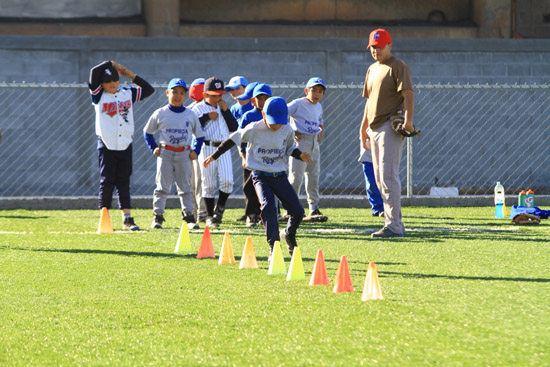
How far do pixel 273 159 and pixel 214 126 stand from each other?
3.19 meters

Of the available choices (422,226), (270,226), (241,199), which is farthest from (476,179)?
(270,226)

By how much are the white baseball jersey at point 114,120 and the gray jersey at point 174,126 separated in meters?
0.29

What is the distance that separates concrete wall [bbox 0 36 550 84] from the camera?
17.3 m

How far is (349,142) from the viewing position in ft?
57.4

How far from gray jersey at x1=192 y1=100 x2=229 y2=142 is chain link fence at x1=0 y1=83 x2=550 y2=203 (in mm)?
5355

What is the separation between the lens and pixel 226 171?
11.7m

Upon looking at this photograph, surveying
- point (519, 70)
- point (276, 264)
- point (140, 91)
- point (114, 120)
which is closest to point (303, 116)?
point (140, 91)

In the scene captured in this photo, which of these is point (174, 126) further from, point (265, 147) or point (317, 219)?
point (265, 147)

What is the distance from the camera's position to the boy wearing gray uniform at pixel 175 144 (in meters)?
11.1

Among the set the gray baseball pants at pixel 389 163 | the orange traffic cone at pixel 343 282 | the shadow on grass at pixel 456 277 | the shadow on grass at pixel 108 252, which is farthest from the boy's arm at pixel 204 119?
the orange traffic cone at pixel 343 282

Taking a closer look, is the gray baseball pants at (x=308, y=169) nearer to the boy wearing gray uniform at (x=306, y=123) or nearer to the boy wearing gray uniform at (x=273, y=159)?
the boy wearing gray uniform at (x=306, y=123)

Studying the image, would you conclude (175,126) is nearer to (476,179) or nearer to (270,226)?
(270,226)

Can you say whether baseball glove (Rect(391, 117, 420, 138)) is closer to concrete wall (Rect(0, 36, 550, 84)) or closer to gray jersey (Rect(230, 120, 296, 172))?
gray jersey (Rect(230, 120, 296, 172))

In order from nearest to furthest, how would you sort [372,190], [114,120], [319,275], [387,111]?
1. [319,275]
2. [387,111]
3. [114,120]
4. [372,190]
